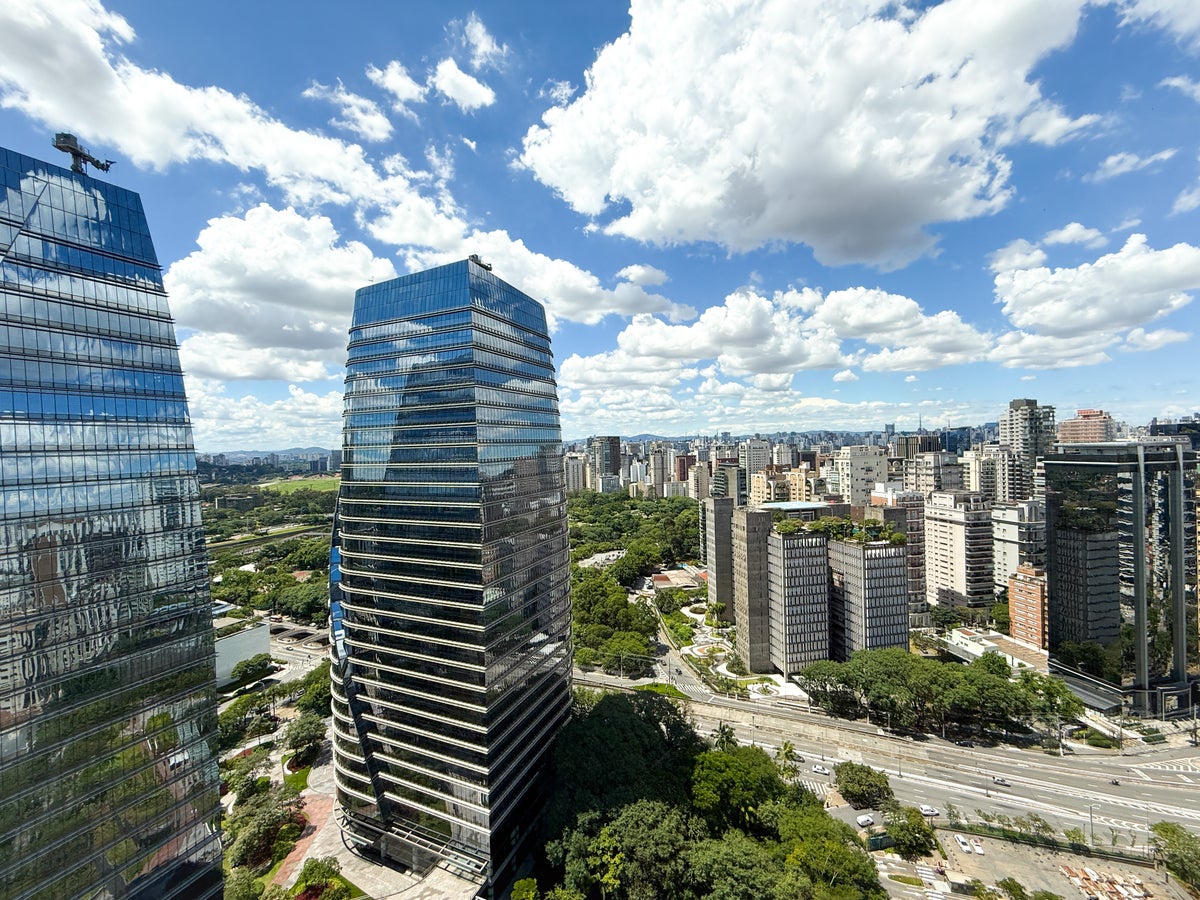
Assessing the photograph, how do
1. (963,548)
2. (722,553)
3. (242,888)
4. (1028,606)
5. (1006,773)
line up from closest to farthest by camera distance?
(242,888) → (1006,773) → (1028,606) → (963,548) → (722,553)

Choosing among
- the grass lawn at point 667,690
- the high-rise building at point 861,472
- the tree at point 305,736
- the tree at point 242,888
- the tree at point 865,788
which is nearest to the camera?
the tree at point 242,888

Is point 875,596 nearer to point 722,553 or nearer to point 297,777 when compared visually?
point 722,553

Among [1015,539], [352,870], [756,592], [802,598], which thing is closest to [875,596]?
[802,598]

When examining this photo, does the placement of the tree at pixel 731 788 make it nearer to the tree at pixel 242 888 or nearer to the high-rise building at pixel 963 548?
the tree at pixel 242 888

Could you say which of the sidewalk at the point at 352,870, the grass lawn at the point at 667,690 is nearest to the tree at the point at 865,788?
the grass lawn at the point at 667,690

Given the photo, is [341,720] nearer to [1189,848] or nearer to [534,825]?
[534,825]

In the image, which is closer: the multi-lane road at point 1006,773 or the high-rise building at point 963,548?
the multi-lane road at point 1006,773

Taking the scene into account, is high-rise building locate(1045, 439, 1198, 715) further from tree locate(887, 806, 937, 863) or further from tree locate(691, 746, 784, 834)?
tree locate(691, 746, 784, 834)
